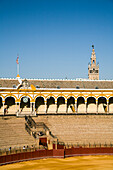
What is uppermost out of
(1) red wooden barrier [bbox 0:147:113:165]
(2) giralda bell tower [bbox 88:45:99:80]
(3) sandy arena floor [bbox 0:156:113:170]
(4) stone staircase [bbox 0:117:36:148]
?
(2) giralda bell tower [bbox 88:45:99:80]

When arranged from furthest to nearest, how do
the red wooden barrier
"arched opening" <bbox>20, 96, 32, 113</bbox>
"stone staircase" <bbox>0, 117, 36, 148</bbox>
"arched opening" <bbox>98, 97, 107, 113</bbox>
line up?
"arched opening" <bbox>98, 97, 107, 113</bbox>
"arched opening" <bbox>20, 96, 32, 113</bbox>
"stone staircase" <bbox>0, 117, 36, 148</bbox>
the red wooden barrier

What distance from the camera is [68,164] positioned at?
4738 cm

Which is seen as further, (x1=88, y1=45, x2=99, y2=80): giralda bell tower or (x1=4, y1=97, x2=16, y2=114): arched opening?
(x1=88, y1=45, x2=99, y2=80): giralda bell tower

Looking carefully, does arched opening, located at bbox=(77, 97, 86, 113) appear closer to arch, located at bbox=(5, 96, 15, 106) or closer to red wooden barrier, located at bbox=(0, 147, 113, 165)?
arch, located at bbox=(5, 96, 15, 106)

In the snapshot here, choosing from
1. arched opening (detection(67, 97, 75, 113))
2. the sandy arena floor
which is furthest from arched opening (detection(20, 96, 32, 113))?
the sandy arena floor

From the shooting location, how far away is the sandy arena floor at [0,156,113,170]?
44.8 m

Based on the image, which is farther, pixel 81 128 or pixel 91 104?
pixel 91 104

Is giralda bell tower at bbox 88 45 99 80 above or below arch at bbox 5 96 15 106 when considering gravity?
above

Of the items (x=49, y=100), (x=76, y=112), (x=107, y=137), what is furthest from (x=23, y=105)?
(x=107, y=137)

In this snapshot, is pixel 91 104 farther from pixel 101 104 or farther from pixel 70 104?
pixel 70 104

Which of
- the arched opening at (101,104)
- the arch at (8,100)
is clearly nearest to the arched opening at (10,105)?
the arch at (8,100)

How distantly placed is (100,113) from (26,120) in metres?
19.0

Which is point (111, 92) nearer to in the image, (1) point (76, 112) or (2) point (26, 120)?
(1) point (76, 112)

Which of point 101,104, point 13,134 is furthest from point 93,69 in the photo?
point 13,134
